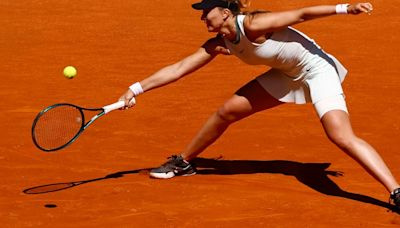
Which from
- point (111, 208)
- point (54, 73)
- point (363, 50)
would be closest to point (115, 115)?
point (54, 73)

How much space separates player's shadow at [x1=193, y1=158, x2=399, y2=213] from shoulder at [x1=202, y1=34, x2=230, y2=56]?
1.13 meters

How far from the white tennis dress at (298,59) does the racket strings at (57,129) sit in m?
1.37

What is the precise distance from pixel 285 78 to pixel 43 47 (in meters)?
6.69

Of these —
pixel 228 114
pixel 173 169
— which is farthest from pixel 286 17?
pixel 173 169

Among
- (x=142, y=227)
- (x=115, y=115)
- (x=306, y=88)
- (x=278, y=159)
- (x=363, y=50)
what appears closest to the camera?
(x=142, y=227)

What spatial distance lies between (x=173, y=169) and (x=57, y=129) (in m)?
1.05

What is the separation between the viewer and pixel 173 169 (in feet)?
26.5

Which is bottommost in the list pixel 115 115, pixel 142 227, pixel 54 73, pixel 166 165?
pixel 142 227

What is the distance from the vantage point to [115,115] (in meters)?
10.2

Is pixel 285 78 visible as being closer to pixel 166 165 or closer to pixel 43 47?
pixel 166 165

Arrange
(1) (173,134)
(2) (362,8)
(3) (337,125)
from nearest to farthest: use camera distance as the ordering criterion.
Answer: (2) (362,8), (3) (337,125), (1) (173,134)

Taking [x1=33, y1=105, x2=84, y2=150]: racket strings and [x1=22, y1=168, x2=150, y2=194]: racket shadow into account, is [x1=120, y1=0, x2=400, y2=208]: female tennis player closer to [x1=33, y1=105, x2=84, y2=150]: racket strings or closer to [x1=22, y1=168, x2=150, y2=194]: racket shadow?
[x1=33, y1=105, x2=84, y2=150]: racket strings

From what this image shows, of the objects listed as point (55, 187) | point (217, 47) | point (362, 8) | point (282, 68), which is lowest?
point (55, 187)

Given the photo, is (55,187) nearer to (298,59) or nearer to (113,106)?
(113,106)
